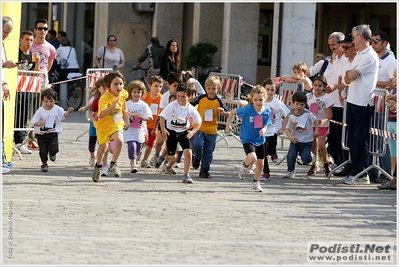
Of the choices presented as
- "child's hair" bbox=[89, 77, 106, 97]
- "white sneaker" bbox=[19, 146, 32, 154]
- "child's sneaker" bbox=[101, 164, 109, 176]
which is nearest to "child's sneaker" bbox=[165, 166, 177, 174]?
"child's sneaker" bbox=[101, 164, 109, 176]

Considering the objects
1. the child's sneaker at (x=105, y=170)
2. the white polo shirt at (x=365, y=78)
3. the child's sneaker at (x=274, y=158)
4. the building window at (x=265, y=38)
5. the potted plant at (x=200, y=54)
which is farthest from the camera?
the building window at (x=265, y=38)

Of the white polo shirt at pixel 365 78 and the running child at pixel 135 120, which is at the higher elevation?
the white polo shirt at pixel 365 78

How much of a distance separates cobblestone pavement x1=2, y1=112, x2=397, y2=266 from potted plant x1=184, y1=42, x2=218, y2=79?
13370mm

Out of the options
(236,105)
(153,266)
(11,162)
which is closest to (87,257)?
(153,266)

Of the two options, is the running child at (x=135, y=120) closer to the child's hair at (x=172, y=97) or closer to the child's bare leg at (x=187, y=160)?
the child's hair at (x=172, y=97)

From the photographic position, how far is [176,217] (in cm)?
966

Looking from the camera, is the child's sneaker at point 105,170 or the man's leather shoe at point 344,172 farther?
the man's leather shoe at point 344,172

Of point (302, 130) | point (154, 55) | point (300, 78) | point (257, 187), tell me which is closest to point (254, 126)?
point (257, 187)

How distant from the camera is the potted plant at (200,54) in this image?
2731 cm

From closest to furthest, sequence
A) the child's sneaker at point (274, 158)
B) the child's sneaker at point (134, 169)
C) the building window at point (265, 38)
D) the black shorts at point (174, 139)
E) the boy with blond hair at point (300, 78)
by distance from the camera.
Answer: the black shorts at point (174, 139), the child's sneaker at point (134, 169), the child's sneaker at point (274, 158), the boy with blond hair at point (300, 78), the building window at point (265, 38)

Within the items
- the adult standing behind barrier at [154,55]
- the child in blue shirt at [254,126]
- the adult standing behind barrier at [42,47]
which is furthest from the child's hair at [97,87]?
the adult standing behind barrier at [154,55]

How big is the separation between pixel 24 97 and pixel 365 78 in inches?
210

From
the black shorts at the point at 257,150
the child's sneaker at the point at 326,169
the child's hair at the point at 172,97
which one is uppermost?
the child's hair at the point at 172,97

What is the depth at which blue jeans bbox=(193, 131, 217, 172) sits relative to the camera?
13266 mm
